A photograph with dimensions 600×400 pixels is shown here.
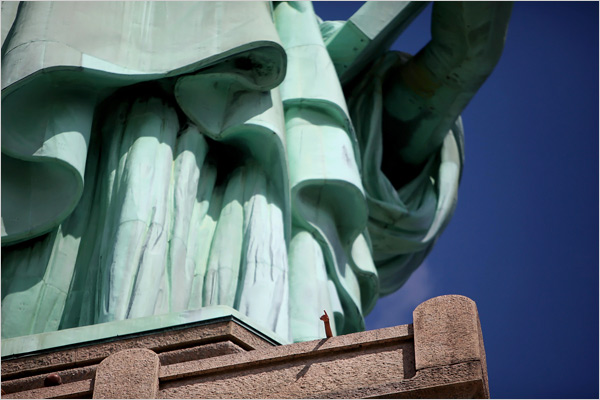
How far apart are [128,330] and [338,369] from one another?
124 centimetres

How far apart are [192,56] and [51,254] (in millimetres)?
1271

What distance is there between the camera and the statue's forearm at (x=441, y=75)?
30.4 ft

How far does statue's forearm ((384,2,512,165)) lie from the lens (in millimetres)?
9258

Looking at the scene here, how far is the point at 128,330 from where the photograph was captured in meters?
5.48

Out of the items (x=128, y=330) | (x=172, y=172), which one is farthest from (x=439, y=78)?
(x=128, y=330)

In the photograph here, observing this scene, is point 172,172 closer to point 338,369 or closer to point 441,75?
point 338,369

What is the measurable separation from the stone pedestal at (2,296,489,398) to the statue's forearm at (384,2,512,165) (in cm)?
493

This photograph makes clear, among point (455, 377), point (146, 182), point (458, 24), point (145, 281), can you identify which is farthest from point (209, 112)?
point (455, 377)

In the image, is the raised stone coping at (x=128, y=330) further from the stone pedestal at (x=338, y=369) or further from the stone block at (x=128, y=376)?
the stone block at (x=128, y=376)

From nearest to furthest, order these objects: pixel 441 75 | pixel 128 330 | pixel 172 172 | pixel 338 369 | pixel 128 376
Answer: pixel 338 369 < pixel 128 376 < pixel 128 330 < pixel 172 172 < pixel 441 75

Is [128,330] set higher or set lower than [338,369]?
higher

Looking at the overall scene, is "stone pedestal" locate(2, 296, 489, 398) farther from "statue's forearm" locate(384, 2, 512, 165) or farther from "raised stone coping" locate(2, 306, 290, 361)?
"statue's forearm" locate(384, 2, 512, 165)

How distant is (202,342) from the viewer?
17.5 feet

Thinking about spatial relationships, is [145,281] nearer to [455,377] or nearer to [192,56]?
[192,56]
